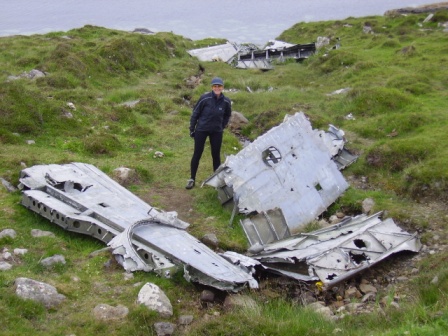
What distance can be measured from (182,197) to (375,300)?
4.00 meters

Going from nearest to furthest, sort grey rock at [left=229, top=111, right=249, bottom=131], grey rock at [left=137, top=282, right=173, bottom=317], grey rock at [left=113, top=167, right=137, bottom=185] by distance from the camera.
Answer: grey rock at [left=137, top=282, right=173, bottom=317]
grey rock at [left=113, top=167, right=137, bottom=185]
grey rock at [left=229, top=111, right=249, bottom=131]

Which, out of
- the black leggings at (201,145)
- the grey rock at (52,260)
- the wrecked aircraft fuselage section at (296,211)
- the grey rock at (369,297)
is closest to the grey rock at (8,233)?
the grey rock at (52,260)

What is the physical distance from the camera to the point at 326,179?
865cm

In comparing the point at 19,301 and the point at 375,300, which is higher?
the point at 19,301

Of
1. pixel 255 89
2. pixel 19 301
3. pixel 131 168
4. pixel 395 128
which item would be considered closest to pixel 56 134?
pixel 131 168

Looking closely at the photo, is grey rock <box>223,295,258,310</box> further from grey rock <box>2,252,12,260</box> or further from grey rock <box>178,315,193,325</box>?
grey rock <box>2,252,12,260</box>

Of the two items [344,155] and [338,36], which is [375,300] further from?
[338,36]

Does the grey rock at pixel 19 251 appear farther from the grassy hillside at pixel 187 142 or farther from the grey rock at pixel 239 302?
the grey rock at pixel 239 302

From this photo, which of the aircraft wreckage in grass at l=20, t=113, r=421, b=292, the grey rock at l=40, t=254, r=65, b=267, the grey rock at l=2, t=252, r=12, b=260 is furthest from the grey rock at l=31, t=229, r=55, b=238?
the grey rock at l=40, t=254, r=65, b=267

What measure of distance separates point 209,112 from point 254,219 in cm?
204

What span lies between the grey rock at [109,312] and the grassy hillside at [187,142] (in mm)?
94

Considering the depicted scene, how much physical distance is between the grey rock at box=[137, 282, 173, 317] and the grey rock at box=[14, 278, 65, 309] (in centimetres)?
80

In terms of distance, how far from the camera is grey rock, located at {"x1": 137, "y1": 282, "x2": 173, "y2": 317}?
16.8ft

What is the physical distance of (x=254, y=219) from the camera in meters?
7.78
